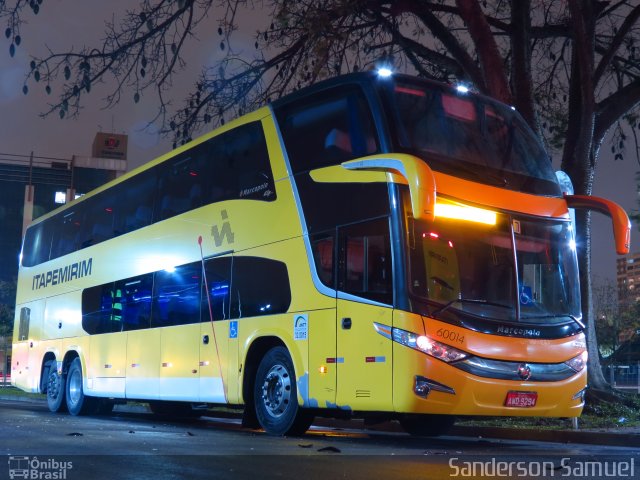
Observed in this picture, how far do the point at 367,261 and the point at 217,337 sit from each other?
3.46 metres

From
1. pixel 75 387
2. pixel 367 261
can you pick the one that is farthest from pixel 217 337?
pixel 75 387

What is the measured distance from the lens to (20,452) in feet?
24.6

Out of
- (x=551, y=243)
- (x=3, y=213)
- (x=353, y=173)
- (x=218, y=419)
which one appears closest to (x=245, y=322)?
(x=353, y=173)

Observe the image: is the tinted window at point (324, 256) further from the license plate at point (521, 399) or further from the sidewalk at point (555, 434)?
the sidewalk at point (555, 434)

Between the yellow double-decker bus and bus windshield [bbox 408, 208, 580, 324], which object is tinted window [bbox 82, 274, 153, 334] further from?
bus windshield [bbox 408, 208, 580, 324]

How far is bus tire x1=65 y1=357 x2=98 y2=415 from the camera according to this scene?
1678 cm

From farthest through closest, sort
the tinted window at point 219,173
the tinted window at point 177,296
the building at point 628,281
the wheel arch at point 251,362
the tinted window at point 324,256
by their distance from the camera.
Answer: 1. the building at point 628,281
2. the tinted window at point 177,296
3. the tinted window at point 219,173
4. the wheel arch at point 251,362
5. the tinted window at point 324,256

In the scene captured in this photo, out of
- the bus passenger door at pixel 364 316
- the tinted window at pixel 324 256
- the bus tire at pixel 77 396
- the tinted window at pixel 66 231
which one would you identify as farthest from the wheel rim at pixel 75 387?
the bus passenger door at pixel 364 316

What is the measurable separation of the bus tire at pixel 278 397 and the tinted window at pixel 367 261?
163 cm

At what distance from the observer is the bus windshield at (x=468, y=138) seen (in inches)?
388

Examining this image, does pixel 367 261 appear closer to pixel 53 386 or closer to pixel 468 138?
pixel 468 138

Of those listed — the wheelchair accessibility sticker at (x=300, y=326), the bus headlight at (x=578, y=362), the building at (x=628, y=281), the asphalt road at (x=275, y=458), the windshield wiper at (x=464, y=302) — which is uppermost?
the building at (x=628, y=281)

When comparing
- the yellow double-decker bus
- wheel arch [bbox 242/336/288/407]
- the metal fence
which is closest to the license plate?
the yellow double-decker bus

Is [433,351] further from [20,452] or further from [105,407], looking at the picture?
[105,407]
